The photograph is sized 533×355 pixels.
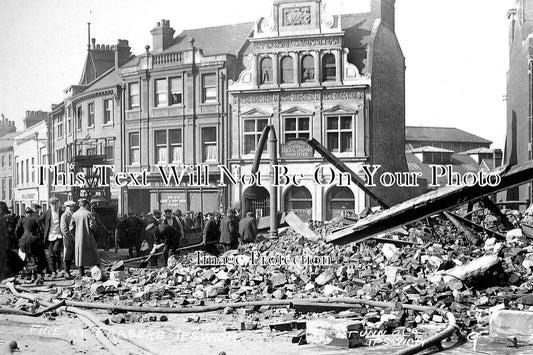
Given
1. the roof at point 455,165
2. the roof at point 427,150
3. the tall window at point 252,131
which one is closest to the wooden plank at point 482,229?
the roof at point 455,165

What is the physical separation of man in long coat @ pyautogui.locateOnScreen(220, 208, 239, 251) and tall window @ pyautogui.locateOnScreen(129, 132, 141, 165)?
803 cm

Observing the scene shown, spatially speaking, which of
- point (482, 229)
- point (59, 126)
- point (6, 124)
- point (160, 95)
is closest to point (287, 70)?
point (160, 95)

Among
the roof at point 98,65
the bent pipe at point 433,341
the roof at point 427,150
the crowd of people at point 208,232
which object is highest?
the roof at point 98,65

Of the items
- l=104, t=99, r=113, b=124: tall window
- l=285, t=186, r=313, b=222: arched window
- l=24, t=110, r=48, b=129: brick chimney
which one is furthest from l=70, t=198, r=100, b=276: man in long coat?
l=104, t=99, r=113, b=124: tall window

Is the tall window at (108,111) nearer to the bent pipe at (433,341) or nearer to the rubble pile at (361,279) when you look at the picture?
the rubble pile at (361,279)

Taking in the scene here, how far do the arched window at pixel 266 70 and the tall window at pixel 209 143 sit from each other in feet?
8.51

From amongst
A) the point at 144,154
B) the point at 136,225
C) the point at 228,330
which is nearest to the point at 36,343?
the point at 228,330

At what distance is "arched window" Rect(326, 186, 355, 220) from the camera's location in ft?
67.3

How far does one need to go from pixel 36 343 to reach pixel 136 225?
37.9 ft

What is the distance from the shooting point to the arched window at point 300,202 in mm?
20547

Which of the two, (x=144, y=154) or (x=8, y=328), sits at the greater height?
(x=144, y=154)

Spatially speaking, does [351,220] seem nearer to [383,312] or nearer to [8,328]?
[383,312]

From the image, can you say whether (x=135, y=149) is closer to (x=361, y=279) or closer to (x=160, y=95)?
(x=160, y=95)

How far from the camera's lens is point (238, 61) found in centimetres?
2406
